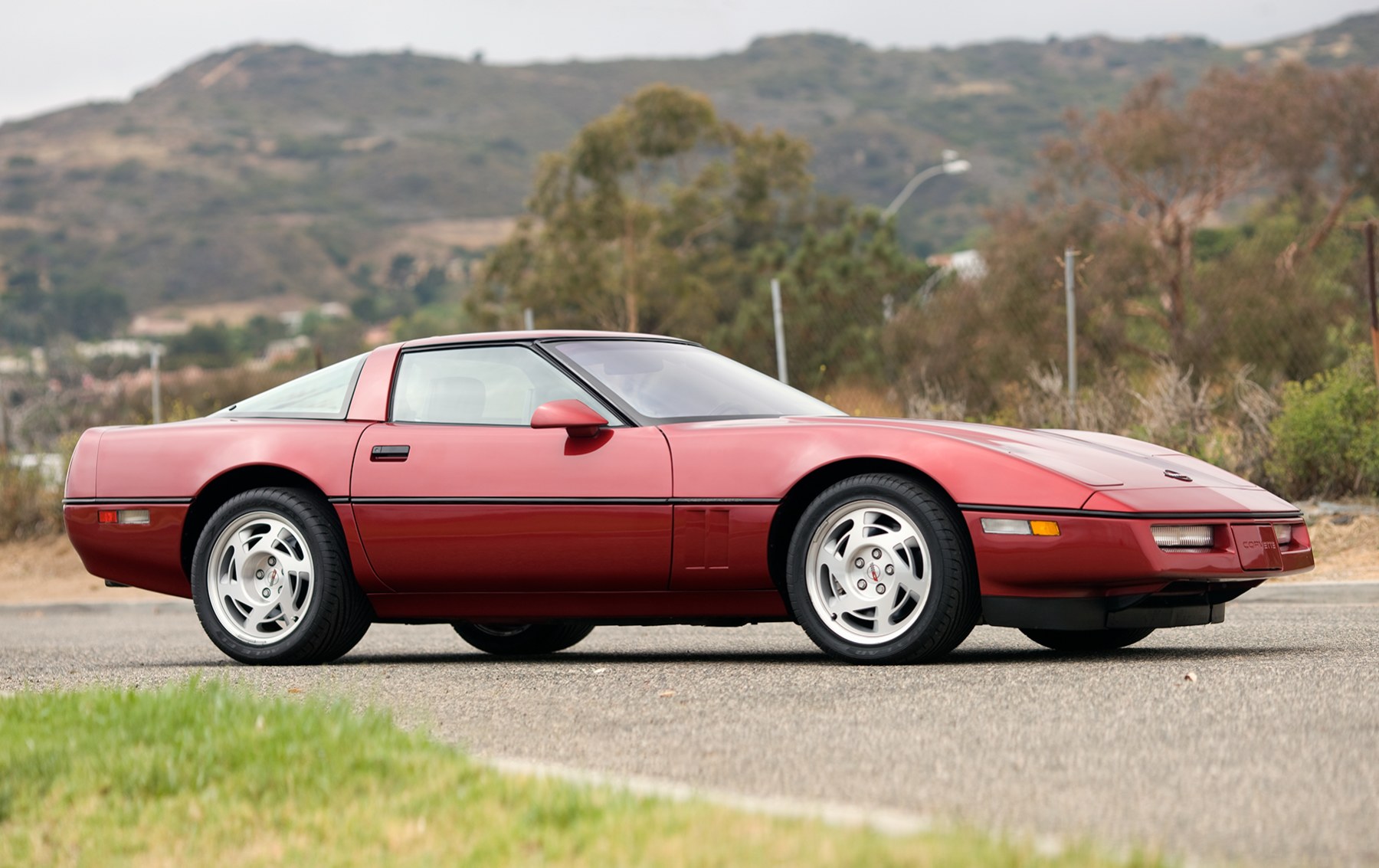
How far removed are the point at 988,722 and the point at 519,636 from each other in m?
3.60

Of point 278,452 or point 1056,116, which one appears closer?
point 278,452

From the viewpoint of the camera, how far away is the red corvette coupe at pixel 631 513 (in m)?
6.05

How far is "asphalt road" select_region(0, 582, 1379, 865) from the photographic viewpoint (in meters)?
3.67

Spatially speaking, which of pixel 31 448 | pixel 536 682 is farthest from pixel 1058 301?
pixel 31 448

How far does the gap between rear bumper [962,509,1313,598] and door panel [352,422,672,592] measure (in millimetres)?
1255

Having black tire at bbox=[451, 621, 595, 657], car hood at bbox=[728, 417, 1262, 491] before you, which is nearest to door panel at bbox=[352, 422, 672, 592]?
car hood at bbox=[728, 417, 1262, 491]

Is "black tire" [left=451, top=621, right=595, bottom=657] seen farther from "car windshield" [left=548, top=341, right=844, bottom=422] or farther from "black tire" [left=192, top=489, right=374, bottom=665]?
"car windshield" [left=548, top=341, right=844, bottom=422]

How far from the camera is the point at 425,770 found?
412 centimetres

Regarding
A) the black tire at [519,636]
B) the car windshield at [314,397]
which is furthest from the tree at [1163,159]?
the car windshield at [314,397]

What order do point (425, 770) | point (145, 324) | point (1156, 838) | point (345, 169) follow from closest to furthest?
point (1156, 838), point (425, 770), point (145, 324), point (345, 169)

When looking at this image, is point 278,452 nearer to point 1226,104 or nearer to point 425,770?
point 425,770

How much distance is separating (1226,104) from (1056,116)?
137373 mm

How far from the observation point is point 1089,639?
7004 mm

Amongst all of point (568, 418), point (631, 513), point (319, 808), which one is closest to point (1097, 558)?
point (631, 513)
